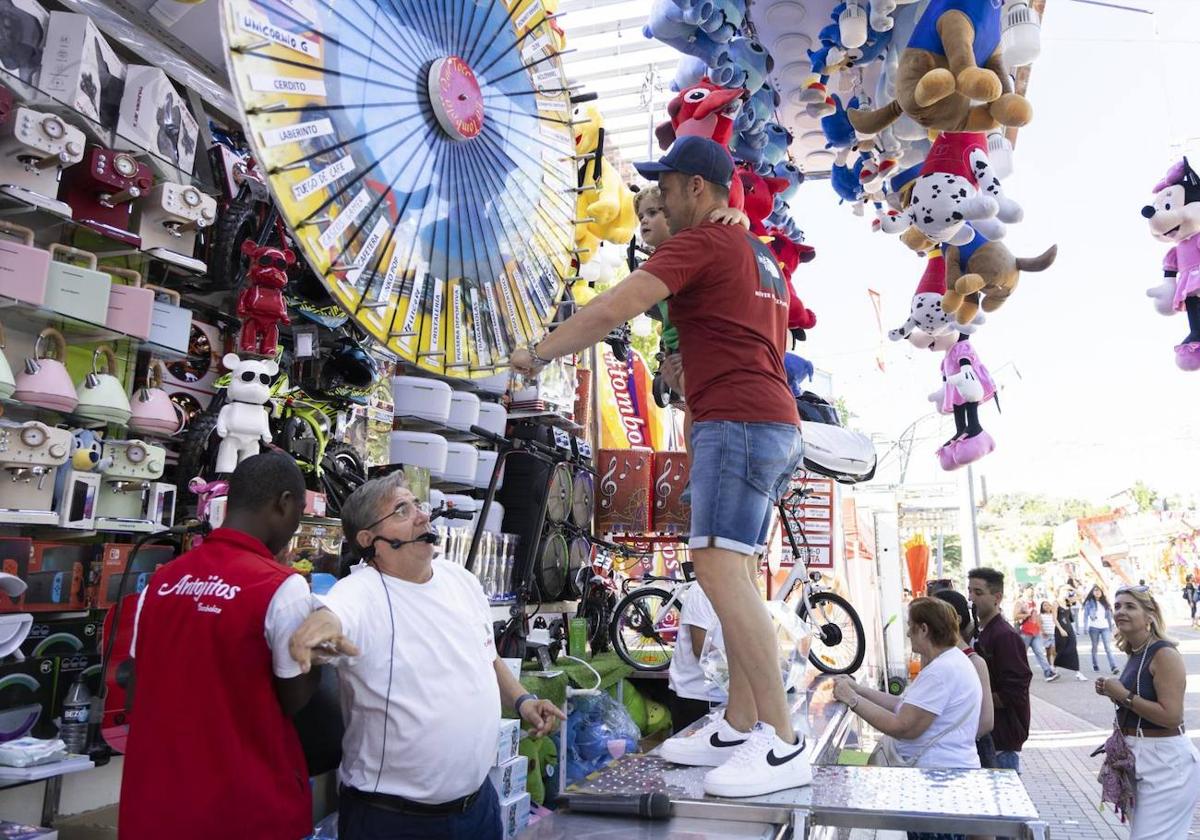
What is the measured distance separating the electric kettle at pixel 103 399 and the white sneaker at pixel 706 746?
2.16 meters

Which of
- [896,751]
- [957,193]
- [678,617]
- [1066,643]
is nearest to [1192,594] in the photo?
[1066,643]

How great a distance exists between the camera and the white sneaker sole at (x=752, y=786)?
212cm

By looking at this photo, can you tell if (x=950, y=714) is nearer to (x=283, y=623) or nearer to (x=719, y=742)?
(x=719, y=742)

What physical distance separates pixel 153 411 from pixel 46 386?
16.6 inches

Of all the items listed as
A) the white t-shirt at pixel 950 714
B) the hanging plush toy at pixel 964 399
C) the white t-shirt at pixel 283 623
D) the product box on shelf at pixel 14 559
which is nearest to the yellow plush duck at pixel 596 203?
the hanging plush toy at pixel 964 399

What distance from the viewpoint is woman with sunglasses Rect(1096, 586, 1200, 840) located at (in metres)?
4.00

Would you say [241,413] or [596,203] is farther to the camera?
[596,203]

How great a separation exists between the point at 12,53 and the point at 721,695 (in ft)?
13.1

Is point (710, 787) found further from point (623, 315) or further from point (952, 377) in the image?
point (952, 377)

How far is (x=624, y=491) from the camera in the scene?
732cm

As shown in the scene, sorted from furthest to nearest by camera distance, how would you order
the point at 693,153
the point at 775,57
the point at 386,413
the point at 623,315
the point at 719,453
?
1. the point at 775,57
2. the point at 386,413
3. the point at 693,153
4. the point at 719,453
5. the point at 623,315

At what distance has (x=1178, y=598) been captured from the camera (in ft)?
96.0

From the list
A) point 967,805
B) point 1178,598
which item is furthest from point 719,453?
point 1178,598

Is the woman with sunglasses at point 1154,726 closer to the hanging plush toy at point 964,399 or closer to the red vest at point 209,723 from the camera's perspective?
the hanging plush toy at point 964,399
